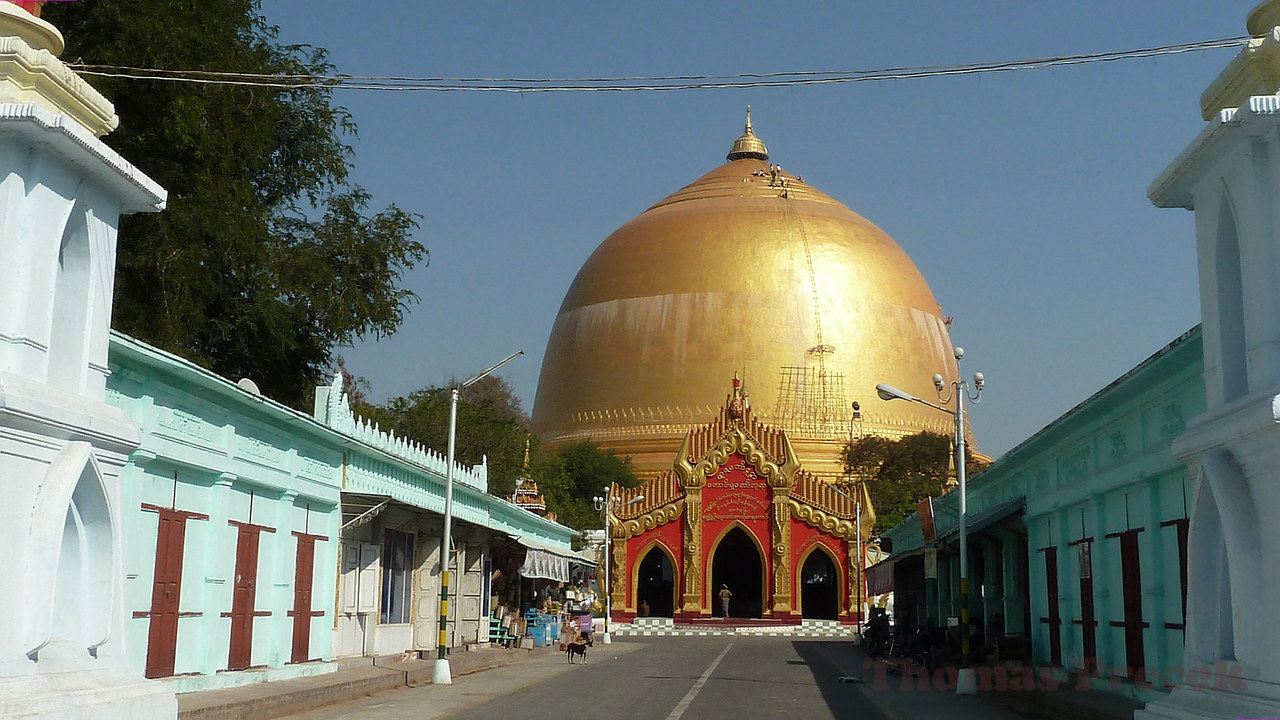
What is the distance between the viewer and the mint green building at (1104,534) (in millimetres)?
15523

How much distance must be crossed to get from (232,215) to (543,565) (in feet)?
42.1

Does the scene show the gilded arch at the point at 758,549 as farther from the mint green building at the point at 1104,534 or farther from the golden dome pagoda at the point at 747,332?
the mint green building at the point at 1104,534

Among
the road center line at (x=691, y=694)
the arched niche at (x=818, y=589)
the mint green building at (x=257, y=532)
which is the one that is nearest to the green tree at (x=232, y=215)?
the mint green building at (x=257, y=532)

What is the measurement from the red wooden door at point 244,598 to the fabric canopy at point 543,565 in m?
15.0

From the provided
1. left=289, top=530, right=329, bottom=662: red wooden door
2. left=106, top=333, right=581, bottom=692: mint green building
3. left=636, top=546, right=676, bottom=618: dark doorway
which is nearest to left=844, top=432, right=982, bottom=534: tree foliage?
left=636, top=546, right=676, bottom=618: dark doorway

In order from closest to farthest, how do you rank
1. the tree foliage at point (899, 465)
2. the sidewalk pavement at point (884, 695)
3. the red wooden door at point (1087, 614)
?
the sidewalk pavement at point (884, 695), the red wooden door at point (1087, 614), the tree foliage at point (899, 465)

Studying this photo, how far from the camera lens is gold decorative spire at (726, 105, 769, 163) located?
76.1 m

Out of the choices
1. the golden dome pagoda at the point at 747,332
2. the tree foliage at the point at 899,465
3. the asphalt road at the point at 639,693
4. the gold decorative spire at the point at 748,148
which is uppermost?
the gold decorative spire at the point at 748,148

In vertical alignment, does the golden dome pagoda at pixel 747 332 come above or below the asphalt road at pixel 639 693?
above

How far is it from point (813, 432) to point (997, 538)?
32.9m

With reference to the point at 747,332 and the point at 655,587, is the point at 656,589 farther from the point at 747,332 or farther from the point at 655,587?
the point at 747,332

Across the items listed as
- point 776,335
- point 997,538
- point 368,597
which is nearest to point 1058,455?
point 997,538

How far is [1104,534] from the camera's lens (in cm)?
1889

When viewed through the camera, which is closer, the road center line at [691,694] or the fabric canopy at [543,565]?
the road center line at [691,694]
